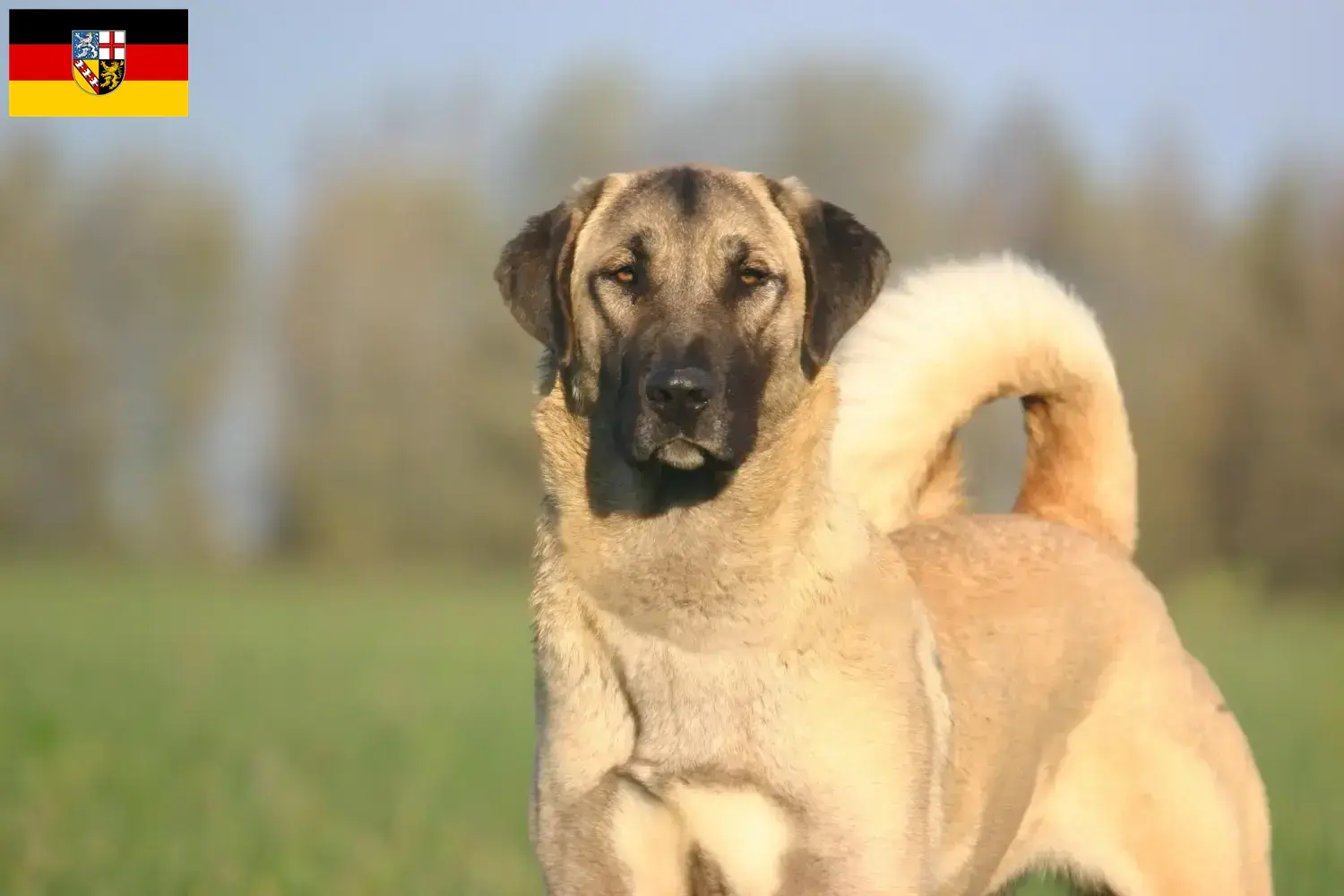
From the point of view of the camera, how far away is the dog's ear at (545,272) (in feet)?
13.7

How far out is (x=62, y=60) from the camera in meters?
9.99

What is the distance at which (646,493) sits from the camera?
411 cm

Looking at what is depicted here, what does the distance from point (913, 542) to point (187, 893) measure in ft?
13.0

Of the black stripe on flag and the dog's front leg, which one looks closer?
the dog's front leg

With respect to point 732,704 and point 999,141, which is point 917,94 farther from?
point 732,704

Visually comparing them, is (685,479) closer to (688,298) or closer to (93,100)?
(688,298)

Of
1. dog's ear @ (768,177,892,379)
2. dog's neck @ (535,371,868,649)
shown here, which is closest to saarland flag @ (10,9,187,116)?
dog's ear @ (768,177,892,379)

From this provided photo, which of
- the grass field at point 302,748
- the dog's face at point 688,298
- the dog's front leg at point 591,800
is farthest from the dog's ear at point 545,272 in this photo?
the grass field at point 302,748

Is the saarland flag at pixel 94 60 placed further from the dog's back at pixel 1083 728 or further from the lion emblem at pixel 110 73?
the dog's back at pixel 1083 728

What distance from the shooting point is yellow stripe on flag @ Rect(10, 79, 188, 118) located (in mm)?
9500

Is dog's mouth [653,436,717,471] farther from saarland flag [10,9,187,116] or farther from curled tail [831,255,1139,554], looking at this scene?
saarland flag [10,9,187,116]

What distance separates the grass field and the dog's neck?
12.9 feet

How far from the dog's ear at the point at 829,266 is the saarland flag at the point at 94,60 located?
19.5ft

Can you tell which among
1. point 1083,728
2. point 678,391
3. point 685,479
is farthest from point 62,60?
point 1083,728
